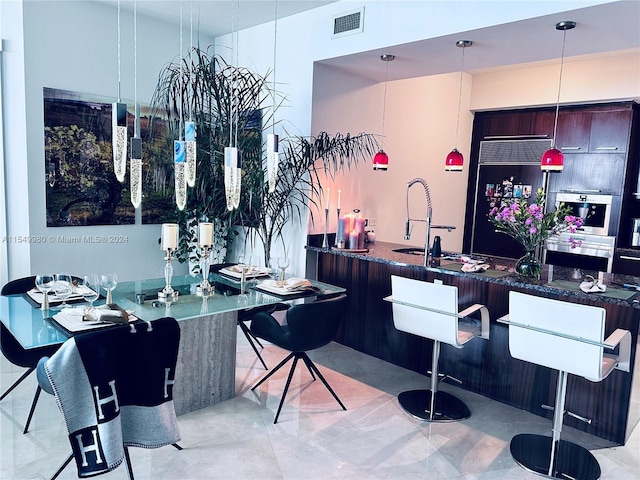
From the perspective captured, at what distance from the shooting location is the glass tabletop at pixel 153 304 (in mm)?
2301

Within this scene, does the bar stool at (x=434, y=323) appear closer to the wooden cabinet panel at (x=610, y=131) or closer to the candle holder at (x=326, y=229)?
the candle holder at (x=326, y=229)

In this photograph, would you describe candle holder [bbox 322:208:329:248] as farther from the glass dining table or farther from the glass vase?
the glass vase

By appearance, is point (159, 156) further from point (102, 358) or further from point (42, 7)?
point (102, 358)

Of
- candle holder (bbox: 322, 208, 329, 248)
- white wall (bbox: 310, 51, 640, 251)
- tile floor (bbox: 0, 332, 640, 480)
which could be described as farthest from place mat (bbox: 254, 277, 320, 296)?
white wall (bbox: 310, 51, 640, 251)

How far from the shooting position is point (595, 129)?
5.50 m

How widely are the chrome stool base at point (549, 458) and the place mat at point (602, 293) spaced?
930mm

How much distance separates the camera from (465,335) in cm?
308

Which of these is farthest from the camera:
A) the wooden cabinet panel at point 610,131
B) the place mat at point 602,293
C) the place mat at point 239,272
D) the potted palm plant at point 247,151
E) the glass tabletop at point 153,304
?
the wooden cabinet panel at point 610,131

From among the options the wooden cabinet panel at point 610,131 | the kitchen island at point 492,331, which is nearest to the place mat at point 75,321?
the kitchen island at point 492,331

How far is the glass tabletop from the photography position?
230cm

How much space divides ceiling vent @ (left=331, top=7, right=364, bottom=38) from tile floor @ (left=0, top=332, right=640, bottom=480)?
2900 mm

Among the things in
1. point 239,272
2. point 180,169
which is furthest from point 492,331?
point 180,169

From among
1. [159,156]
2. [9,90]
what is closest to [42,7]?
[9,90]

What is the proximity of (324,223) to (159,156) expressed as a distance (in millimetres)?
1876
